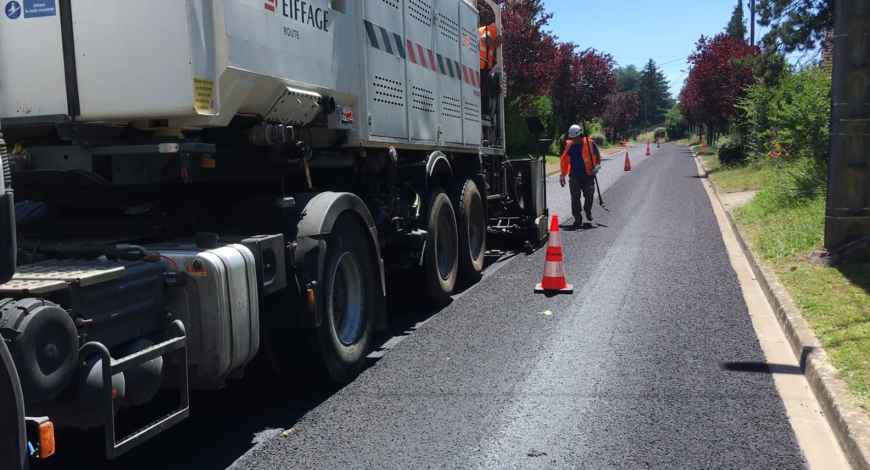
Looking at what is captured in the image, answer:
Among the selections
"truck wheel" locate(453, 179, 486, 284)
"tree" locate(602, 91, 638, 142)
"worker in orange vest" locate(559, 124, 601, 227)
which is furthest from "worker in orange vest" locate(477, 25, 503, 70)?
"tree" locate(602, 91, 638, 142)

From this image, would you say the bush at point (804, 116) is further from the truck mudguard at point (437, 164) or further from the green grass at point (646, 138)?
the green grass at point (646, 138)

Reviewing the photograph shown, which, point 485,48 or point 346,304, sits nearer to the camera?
point 346,304

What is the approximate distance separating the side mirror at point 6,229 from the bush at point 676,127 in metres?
100

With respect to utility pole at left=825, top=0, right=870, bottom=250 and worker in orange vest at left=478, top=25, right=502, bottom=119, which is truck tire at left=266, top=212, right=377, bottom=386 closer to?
worker in orange vest at left=478, top=25, right=502, bottom=119

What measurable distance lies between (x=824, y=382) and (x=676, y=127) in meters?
99.5

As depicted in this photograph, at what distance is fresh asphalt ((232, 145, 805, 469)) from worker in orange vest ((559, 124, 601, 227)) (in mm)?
5326

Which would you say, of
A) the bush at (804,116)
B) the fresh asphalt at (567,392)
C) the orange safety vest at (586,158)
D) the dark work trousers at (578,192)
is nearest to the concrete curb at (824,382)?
the fresh asphalt at (567,392)

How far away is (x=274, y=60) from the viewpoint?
16.4 feet

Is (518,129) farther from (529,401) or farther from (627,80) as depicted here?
(627,80)

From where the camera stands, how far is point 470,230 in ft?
31.6

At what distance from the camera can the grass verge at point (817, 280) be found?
5.53 metres

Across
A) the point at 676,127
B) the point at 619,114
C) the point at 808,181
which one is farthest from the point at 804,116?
the point at 676,127

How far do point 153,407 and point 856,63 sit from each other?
26.0ft

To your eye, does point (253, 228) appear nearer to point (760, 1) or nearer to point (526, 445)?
point (526, 445)
